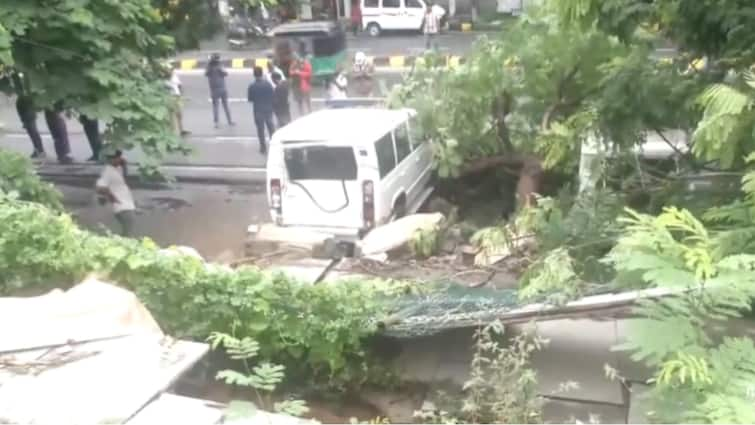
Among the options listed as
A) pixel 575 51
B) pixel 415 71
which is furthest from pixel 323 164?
pixel 575 51

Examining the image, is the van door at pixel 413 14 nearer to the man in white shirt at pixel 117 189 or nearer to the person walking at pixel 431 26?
the person walking at pixel 431 26

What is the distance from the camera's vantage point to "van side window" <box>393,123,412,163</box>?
10344mm

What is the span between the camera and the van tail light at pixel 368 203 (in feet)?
31.7

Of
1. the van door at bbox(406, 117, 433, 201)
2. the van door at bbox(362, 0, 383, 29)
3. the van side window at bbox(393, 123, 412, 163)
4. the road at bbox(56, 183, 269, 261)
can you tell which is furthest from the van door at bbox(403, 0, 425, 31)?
the van side window at bbox(393, 123, 412, 163)

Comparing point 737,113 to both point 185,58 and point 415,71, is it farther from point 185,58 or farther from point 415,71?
point 185,58

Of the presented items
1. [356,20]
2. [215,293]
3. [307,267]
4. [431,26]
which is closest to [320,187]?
[307,267]

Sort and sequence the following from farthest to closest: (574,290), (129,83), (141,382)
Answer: (129,83)
(574,290)
(141,382)

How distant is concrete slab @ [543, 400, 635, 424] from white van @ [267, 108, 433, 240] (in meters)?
4.71

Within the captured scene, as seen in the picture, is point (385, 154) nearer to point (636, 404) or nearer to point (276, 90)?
point (276, 90)

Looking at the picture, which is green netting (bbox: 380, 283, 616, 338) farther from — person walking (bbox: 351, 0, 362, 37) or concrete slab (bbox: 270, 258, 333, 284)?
person walking (bbox: 351, 0, 362, 37)

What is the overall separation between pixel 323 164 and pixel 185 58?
15.7 meters

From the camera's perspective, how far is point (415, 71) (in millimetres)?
11055

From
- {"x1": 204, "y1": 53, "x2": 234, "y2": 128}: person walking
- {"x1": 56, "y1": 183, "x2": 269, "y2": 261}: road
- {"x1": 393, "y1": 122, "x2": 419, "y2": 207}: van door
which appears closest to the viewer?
{"x1": 393, "y1": 122, "x2": 419, "y2": 207}: van door

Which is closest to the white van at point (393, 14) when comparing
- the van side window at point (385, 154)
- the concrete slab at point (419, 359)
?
the van side window at point (385, 154)
